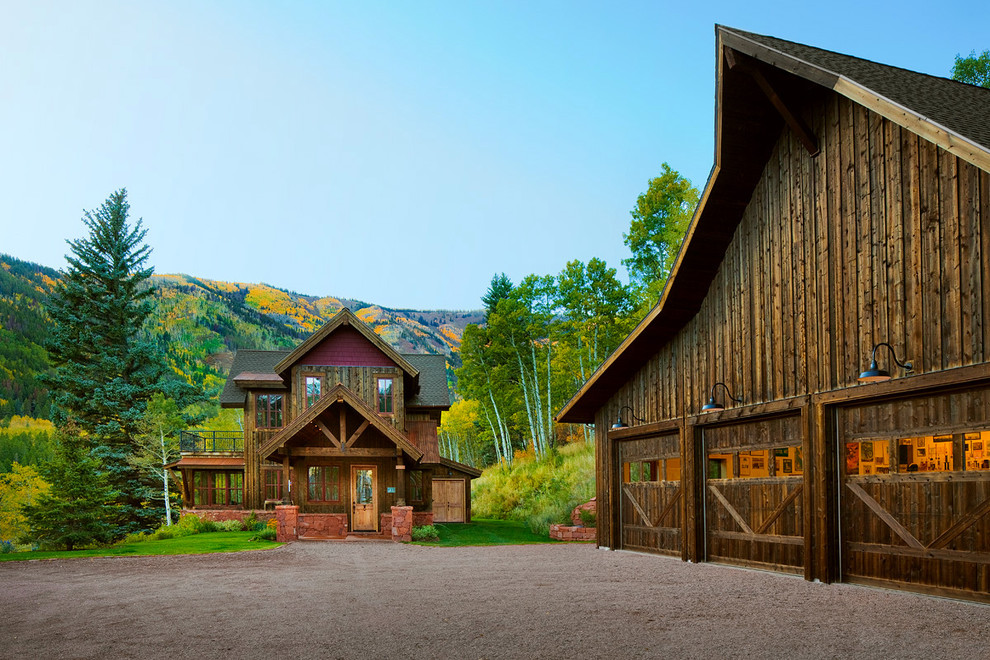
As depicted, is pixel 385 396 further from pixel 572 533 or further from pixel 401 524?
pixel 572 533

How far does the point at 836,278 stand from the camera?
11086 millimetres

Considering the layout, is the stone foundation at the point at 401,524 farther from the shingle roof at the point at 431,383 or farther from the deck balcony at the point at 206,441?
the deck balcony at the point at 206,441

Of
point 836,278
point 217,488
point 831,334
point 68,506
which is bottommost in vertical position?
point 217,488

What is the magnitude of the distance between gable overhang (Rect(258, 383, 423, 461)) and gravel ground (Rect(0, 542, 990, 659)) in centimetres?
770

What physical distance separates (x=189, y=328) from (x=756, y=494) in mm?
123900

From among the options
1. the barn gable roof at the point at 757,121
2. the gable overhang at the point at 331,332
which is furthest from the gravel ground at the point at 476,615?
the gable overhang at the point at 331,332

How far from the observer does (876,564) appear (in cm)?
1034

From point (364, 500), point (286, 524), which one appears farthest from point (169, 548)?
point (364, 500)

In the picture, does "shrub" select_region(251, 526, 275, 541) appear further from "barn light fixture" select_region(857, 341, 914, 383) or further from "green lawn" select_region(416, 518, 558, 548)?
"barn light fixture" select_region(857, 341, 914, 383)

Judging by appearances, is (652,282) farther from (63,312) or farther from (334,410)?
(63,312)

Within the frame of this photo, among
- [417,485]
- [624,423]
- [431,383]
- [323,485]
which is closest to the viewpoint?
[624,423]

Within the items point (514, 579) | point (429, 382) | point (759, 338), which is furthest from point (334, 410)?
point (759, 338)

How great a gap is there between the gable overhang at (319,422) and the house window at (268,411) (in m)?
8.22

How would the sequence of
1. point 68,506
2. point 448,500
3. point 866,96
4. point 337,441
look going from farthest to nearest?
point 448,500 < point 337,441 < point 68,506 < point 866,96
